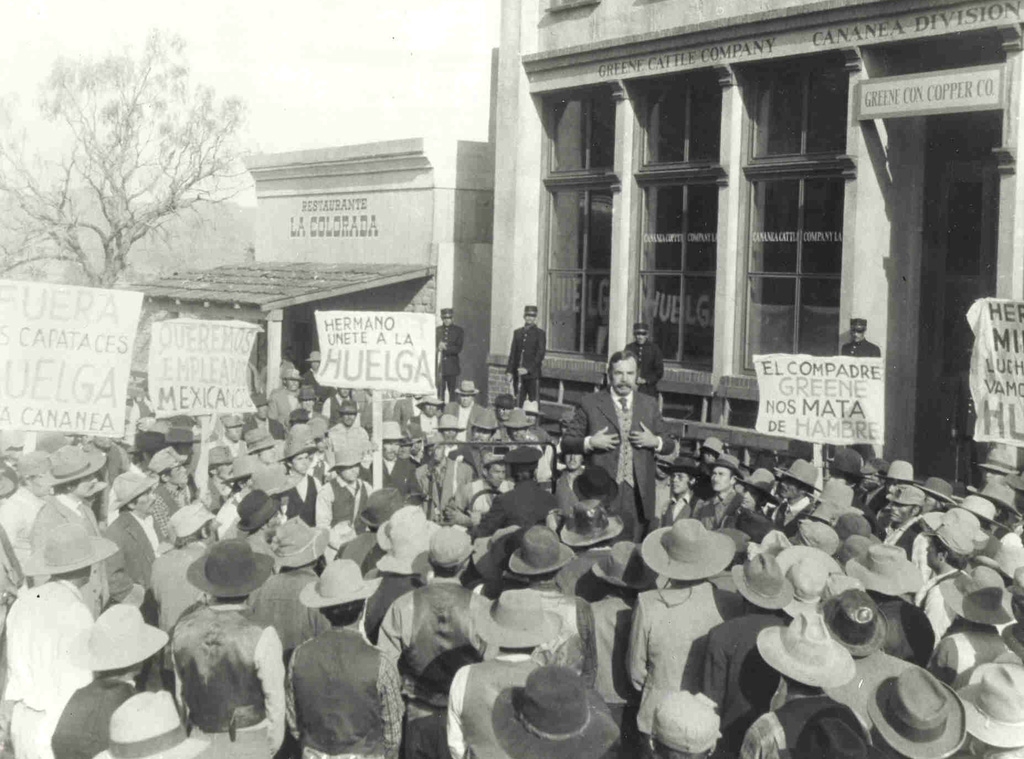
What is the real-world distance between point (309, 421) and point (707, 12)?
705 cm

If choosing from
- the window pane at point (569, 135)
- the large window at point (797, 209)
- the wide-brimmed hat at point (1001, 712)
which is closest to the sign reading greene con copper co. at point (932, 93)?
the large window at point (797, 209)

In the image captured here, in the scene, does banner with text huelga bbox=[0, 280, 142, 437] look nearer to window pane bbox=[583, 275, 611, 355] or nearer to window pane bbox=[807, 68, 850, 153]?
window pane bbox=[807, 68, 850, 153]

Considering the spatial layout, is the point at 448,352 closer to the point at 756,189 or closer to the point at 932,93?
the point at 756,189

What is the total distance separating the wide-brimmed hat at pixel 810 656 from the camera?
4.46 metres

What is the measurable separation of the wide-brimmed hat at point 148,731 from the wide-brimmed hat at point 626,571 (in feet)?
7.10

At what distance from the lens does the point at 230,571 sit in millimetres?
5426

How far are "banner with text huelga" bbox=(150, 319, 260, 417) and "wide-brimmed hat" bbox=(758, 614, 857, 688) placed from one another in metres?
7.32

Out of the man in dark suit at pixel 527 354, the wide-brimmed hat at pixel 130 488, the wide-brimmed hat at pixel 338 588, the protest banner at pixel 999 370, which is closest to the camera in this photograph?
the wide-brimmed hat at pixel 338 588

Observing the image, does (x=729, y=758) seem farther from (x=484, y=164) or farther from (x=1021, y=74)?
(x=484, y=164)

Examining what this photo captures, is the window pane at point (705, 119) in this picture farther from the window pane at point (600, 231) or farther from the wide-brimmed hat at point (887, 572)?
the wide-brimmed hat at point (887, 572)

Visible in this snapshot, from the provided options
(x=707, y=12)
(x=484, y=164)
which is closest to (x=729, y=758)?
(x=707, y=12)

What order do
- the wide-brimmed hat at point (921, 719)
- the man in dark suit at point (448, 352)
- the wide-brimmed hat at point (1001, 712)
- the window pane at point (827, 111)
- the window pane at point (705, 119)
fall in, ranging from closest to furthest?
the wide-brimmed hat at point (921, 719), the wide-brimmed hat at point (1001, 712), the window pane at point (827, 111), the window pane at point (705, 119), the man in dark suit at point (448, 352)

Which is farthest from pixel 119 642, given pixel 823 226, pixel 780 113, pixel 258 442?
pixel 780 113

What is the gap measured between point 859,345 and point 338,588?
888 cm
